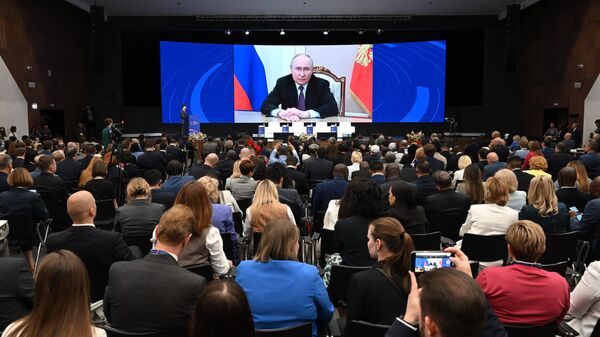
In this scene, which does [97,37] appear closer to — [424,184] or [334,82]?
[334,82]

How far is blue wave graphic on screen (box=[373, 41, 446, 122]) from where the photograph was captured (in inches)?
834

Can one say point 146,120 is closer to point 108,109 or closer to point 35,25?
point 108,109

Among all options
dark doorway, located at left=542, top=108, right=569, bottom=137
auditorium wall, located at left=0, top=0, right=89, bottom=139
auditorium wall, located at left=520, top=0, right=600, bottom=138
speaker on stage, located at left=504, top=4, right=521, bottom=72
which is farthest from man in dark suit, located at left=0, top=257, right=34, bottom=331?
dark doorway, located at left=542, top=108, right=569, bottom=137

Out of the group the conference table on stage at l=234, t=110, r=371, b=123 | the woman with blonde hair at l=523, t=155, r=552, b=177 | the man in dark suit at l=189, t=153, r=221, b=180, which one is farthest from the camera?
the conference table on stage at l=234, t=110, r=371, b=123

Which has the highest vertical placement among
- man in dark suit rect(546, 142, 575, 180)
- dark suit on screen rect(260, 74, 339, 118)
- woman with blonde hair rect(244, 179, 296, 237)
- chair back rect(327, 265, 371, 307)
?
dark suit on screen rect(260, 74, 339, 118)

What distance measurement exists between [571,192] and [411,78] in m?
16.3

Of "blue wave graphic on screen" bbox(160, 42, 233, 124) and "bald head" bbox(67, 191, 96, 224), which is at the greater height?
"blue wave graphic on screen" bbox(160, 42, 233, 124)

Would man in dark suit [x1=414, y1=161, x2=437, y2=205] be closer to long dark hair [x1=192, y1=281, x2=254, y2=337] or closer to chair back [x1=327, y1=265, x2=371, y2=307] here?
chair back [x1=327, y1=265, x2=371, y2=307]

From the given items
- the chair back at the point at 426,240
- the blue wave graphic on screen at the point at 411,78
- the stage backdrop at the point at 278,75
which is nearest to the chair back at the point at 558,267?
the chair back at the point at 426,240

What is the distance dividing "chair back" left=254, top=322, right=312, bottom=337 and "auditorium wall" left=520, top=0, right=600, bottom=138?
15991mm

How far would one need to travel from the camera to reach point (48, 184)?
21.3ft

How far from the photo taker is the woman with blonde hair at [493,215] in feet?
15.3

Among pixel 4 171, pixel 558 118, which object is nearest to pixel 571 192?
pixel 4 171

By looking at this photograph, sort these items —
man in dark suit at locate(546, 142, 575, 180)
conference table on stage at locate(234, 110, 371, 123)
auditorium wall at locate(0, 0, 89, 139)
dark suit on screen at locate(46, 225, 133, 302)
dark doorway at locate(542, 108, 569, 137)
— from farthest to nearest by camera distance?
conference table on stage at locate(234, 110, 371, 123)
dark doorway at locate(542, 108, 569, 137)
auditorium wall at locate(0, 0, 89, 139)
man in dark suit at locate(546, 142, 575, 180)
dark suit on screen at locate(46, 225, 133, 302)
